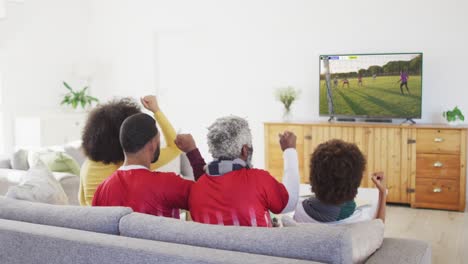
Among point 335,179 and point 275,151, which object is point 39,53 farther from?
point 335,179

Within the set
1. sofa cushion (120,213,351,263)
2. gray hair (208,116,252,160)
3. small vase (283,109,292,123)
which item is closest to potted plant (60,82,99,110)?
small vase (283,109,292,123)

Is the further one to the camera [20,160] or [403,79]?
[403,79]

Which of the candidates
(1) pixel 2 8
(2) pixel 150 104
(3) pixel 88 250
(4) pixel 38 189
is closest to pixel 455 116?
(2) pixel 150 104

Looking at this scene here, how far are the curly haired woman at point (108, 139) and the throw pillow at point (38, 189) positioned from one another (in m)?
0.20

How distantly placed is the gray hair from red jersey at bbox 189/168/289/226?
0.29 ft

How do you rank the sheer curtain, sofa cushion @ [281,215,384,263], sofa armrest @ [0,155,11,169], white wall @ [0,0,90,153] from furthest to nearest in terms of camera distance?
white wall @ [0,0,90,153], the sheer curtain, sofa armrest @ [0,155,11,169], sofa cushion @ [281,215,384,263]

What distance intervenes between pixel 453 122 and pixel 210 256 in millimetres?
4432

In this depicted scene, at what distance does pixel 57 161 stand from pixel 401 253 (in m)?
3.09

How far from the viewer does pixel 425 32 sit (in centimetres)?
585

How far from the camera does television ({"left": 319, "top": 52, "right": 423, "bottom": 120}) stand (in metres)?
5.74

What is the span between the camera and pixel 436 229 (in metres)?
4.86

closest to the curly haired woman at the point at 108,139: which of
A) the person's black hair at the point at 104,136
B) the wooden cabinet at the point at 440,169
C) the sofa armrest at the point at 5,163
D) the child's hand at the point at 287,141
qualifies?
the person's black hair at the point at 104,136

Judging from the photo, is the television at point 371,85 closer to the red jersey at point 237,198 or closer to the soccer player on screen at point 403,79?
the soccer player on screen at point 403,79

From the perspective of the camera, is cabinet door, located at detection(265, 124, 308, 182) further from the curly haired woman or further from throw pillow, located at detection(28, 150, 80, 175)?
the curly haired woman
